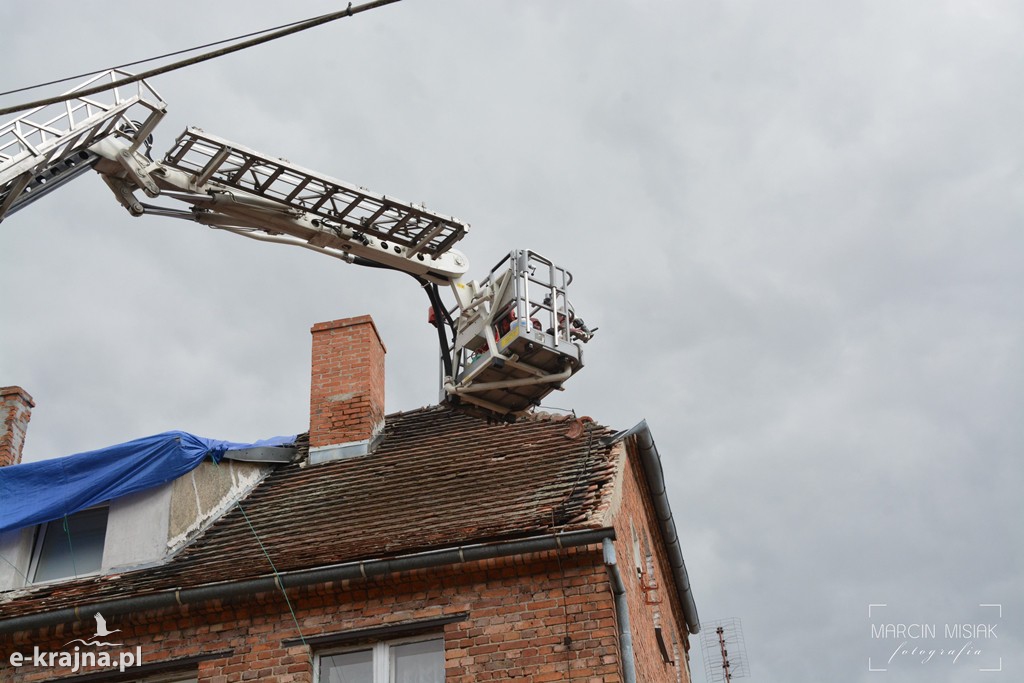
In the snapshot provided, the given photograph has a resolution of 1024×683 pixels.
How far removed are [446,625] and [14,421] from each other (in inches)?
327

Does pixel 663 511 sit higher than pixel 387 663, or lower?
higher

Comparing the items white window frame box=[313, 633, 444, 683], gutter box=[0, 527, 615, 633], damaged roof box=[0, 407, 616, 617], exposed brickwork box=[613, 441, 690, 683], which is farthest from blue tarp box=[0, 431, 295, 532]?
exposed brickwork box=[613, 441, 690, 683]

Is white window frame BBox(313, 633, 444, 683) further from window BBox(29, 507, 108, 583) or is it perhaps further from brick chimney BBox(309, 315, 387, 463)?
brick chimney BBox(309, 315, 387, 463)

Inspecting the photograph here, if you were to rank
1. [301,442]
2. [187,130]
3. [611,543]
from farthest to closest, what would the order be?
[301,442]
[187,130]
[611,543]

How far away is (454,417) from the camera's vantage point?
49.5 ft

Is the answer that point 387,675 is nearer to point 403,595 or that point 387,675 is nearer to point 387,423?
point 403,595

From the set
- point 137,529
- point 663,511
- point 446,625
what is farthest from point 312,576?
point 663,511

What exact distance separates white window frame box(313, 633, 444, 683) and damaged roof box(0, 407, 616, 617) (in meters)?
0.79

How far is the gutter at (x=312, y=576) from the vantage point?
1050 centimetres

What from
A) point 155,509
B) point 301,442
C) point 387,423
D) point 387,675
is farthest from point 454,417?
point 387,675

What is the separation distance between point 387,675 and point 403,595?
2.40 feet

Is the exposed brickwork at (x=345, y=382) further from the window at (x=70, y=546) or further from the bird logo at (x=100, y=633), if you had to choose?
the bird logo at (x=100, y=633)

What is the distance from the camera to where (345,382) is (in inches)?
589

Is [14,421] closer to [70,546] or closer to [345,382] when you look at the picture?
[70,546]
